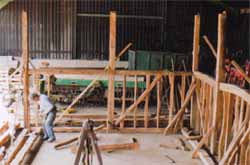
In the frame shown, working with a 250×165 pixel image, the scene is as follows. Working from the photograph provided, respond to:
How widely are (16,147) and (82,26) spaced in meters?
12.0

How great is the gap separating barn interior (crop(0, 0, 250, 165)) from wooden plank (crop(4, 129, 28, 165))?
24 millimetres

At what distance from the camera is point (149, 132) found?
12.4 m

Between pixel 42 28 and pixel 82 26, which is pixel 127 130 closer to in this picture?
pixel 82 26

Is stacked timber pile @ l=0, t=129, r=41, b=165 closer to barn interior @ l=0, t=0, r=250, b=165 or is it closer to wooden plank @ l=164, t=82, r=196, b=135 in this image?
barn interior @ l=0, t=0, r=250, b=165

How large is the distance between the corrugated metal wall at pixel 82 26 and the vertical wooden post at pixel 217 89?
38.6 ft

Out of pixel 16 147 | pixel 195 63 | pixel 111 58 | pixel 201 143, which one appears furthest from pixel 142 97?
pixel 16 147

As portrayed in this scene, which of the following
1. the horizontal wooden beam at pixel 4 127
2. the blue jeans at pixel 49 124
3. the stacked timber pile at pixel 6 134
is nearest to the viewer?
the stacked timber pile at pixel 6 134

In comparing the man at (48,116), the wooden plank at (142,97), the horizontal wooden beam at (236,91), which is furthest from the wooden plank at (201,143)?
the man at (48,116)

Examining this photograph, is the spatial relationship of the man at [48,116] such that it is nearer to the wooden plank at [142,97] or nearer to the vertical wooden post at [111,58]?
the vertical wooden post at [111,58]

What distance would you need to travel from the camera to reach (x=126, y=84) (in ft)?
51.9

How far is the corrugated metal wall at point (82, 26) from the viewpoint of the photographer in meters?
21.2

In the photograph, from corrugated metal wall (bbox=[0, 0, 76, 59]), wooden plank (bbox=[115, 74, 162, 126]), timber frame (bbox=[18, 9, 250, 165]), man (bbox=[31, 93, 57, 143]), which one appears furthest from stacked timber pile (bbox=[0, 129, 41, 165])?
corrugated metal wall (bbox=[0, 0, 76, 59])

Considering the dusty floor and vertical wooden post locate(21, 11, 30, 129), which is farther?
vertical wooden post locate(21, 11, 30, 129)

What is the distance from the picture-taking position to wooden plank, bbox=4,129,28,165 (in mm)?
9317
